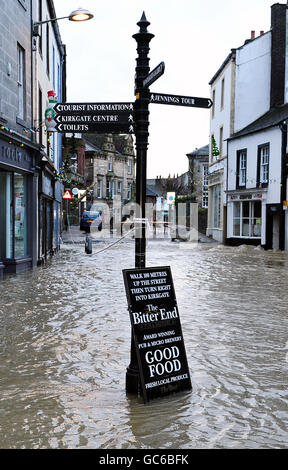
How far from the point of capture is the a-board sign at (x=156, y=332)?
468 centimetres

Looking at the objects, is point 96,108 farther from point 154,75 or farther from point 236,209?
point 236,209

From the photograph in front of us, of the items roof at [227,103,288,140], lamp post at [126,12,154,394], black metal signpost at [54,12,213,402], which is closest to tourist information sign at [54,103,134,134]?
black metal signpost at [54,12,213,402]

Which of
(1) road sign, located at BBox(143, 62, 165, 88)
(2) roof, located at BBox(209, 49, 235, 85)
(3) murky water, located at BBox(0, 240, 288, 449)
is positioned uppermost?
(2) roof, located at BBox(209, 49, 235, 85)

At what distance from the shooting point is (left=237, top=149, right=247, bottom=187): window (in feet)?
99.6

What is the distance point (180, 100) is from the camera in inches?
204

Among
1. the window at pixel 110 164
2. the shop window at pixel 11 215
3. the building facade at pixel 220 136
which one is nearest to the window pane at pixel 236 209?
the building facade at pixel 220 136

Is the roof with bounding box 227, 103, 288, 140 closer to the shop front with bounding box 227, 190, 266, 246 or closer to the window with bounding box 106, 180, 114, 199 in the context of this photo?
the shop front with bounding box 227, 190, 266, 246

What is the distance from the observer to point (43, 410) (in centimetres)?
453

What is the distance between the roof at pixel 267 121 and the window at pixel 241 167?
1066 millimetres

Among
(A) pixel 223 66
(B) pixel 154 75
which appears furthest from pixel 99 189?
(B) pixel 154 75

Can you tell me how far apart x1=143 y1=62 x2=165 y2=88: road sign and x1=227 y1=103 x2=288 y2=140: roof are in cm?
2191

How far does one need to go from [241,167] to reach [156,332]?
26940mm

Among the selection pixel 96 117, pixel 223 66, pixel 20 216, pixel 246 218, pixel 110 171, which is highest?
pixel 223 66
